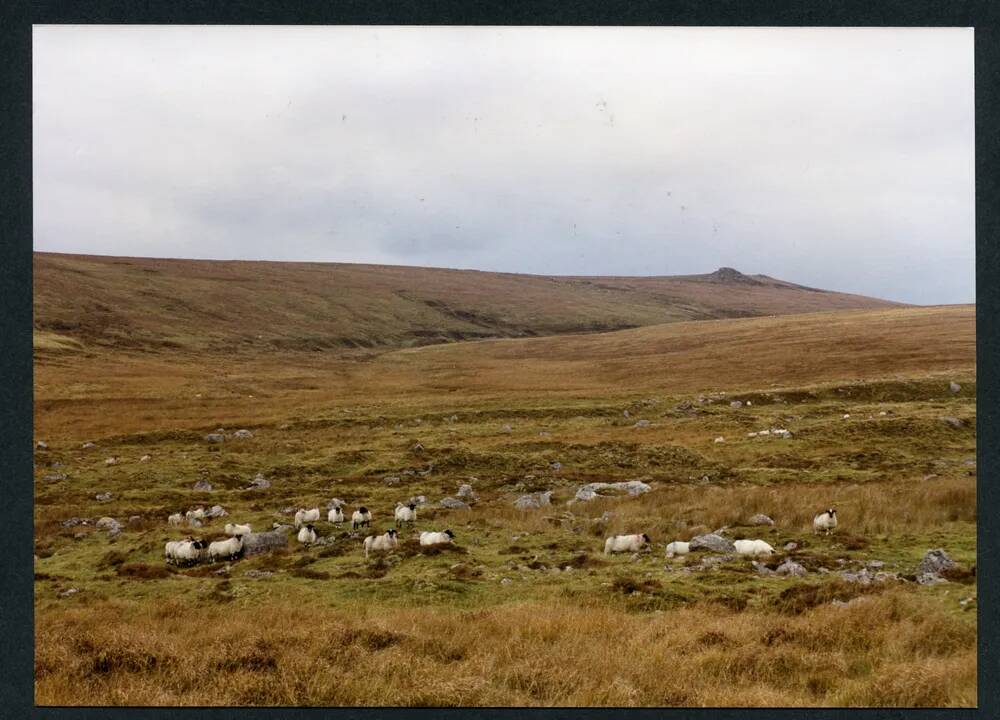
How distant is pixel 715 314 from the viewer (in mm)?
161250

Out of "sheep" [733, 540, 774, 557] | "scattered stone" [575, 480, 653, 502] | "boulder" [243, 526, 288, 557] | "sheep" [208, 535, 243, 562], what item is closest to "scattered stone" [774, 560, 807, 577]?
"sheep" [733, 540, 774, 557]

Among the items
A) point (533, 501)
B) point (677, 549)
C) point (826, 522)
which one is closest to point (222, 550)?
point (533, 501)

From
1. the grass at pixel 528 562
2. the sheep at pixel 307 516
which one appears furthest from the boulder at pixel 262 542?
the sheep at pixel 307 516

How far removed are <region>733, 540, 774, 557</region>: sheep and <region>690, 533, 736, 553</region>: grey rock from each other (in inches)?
12.2

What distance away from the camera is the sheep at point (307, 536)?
46.9ft

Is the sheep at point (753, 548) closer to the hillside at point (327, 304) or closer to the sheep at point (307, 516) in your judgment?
the sheep at point (307, 516)

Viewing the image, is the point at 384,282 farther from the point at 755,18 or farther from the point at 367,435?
the point at 755,18

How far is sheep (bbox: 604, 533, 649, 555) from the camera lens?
12.6 m

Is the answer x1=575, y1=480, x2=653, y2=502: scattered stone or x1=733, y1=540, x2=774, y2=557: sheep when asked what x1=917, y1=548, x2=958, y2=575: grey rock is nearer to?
x1=733, y1=540, x2=774, y2=557: sheep

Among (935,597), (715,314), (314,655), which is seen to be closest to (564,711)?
(314,655)

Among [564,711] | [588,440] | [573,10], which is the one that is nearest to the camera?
[564,711]

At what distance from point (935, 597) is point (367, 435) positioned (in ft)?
83.0

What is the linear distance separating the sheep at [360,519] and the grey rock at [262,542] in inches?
70.3

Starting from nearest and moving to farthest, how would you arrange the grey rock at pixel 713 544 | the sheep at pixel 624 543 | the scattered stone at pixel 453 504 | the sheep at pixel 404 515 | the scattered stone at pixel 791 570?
the scattered stone at pixel 791 570, the grey rock at pixel 713 544, the sheep at pixel 624 543, the sheep at pixel 404 515, the scattered stone at pixel 453 504
